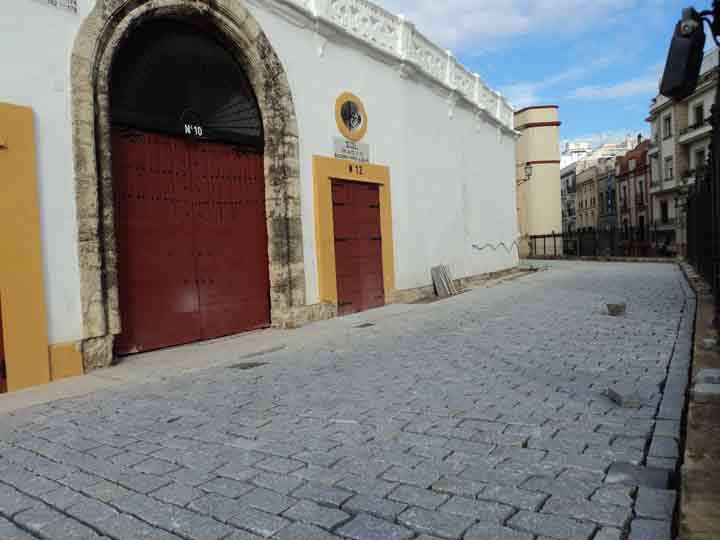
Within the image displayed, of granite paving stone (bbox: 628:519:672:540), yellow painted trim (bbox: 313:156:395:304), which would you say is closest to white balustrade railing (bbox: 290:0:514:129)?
yellow painted trim (bbox: 313:156:395:304)

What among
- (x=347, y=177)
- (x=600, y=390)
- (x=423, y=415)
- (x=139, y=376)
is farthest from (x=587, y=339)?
(x=347, y=177)

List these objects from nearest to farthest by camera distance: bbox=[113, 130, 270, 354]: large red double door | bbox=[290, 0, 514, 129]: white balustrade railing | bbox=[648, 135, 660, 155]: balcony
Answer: bbox=[113, 130, 270, 354]: large red double door, bbox=[290, 0, 514, 129]: white balustrade railing, bbox=[648, 135, 660, 155]: balcony

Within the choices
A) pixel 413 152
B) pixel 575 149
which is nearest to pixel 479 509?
pixel 413 152

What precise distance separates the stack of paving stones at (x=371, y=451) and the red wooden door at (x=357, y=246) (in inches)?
178

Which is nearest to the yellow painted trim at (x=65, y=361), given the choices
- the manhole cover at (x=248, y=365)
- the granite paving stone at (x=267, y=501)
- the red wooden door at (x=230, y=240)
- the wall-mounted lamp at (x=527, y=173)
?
the manhole cover at (x=248, y=365)

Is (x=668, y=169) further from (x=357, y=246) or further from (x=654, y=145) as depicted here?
(x=357, y=246)

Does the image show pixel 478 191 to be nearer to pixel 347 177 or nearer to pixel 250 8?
pixel 347 177

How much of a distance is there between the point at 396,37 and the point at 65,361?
32.8 feet

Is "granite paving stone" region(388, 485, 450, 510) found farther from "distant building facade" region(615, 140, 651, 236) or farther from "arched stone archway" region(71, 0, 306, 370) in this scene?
"distant building facade" region(615, 140, 651, 236)

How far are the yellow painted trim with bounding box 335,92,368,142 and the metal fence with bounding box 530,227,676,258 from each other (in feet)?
65.6

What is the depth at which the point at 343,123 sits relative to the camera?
35.0ft

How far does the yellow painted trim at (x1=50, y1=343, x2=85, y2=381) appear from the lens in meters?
5.84

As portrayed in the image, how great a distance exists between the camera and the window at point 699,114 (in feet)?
123

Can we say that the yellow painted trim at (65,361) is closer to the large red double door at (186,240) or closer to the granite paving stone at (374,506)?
the large red double door at (186,240)
